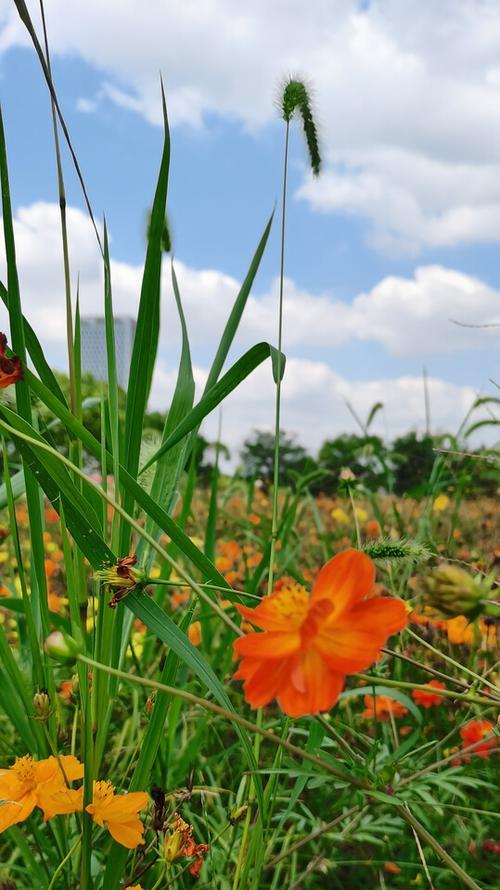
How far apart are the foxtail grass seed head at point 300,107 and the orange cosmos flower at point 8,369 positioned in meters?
0.43

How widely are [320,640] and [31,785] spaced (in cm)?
37

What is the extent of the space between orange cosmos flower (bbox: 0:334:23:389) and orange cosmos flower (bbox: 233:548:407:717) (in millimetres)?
321

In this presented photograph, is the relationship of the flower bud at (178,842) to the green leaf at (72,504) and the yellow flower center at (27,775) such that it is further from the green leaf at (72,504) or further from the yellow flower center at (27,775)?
the green leaf at (72,504)

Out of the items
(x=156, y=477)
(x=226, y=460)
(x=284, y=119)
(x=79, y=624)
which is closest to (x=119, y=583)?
(x=79, y=624)

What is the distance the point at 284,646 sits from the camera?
1.36 ft

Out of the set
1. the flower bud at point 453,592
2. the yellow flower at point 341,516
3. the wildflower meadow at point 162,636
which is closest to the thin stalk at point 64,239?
the wildflower meadow at point 162,636

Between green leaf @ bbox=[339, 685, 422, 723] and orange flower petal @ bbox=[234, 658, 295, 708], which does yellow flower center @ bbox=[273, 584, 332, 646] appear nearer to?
orange flower petal @ bbox=[234, 658, 295, 708]

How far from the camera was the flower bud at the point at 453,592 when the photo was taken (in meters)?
0.41

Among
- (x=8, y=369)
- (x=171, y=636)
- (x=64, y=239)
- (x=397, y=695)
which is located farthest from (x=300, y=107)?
(x=397, y=695)

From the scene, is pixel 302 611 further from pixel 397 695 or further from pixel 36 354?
pixel 397 695

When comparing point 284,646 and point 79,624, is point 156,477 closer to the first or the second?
point 79,624

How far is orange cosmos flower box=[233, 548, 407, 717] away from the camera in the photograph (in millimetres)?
Result: 397

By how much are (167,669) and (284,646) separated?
1.13ft

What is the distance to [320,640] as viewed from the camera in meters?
0.41
